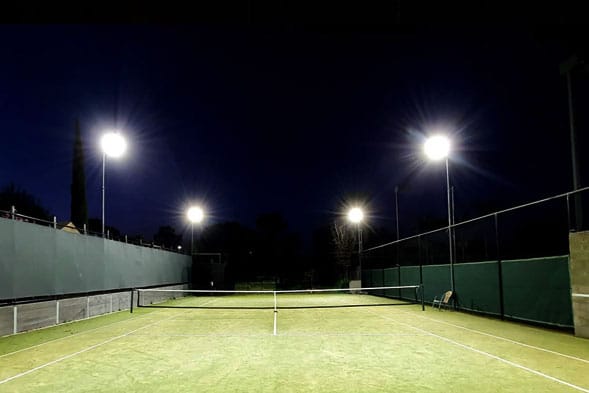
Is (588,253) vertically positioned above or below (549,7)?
below

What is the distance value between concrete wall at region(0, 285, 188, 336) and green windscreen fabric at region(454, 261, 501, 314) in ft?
47.1

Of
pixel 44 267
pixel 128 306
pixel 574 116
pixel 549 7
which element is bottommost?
pixel 128 306

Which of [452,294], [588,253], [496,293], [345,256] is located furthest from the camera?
[345,256]

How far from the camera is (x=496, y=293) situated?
17.0 meters

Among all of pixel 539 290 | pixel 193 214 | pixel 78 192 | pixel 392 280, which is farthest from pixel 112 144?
pixel 78 192

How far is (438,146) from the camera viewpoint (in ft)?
67.8

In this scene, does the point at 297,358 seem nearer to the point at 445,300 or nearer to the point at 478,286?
the point at 478,286

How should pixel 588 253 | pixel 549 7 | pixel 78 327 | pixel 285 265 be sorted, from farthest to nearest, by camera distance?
pixel 285 265 < pixel 78 327 < pixel 588 253 < pixel 549 7

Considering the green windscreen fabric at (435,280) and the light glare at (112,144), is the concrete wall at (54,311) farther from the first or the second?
the green windscreen fabric at (435,280)

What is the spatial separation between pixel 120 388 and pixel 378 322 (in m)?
10.6

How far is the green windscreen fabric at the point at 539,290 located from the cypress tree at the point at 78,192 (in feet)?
124

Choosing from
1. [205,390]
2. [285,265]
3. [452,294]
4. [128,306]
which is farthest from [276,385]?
[285,265]

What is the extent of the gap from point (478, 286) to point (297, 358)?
36.5 ft

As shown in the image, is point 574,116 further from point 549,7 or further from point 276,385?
point 549,7
